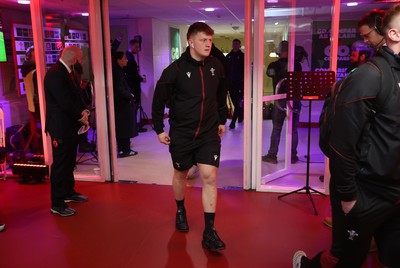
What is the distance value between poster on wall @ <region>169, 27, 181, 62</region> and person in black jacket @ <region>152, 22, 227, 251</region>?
21.6 ft

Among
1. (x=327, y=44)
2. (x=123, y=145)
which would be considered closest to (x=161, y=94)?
(x=123, y=145)

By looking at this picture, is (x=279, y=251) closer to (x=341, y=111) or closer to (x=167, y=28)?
(x=341, y=111)

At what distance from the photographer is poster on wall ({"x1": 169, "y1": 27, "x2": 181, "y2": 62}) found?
30.9 ft

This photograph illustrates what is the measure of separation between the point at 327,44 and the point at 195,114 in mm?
4383

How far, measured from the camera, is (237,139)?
6906 millimetres

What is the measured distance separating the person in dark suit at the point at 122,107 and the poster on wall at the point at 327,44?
2921 millimetres

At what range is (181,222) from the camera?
3256 mm

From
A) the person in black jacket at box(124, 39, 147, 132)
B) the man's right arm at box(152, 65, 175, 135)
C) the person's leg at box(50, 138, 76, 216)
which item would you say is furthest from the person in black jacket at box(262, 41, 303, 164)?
the person in black jacket at box(124, 39, 147, 132)

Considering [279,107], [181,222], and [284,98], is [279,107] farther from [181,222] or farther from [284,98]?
[181,222]

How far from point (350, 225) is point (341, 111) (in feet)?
1.72

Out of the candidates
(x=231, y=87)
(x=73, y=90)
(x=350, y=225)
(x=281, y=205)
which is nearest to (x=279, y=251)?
(x=281, y=205)

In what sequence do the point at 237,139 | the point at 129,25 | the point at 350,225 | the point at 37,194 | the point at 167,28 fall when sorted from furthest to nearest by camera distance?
the point at 167,28, the point at 129,25, the point at 237,139, the point at 37,194, the point at 350,225

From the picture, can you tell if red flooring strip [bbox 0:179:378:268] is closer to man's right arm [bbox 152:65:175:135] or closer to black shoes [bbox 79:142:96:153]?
man's right arm [bbox 152:65:175:135]

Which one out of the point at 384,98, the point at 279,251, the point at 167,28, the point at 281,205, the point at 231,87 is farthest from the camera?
the point at 167,28
